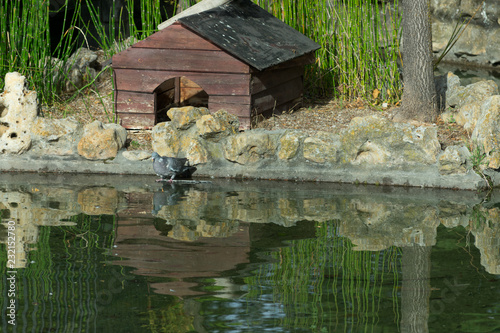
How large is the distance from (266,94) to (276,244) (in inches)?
129

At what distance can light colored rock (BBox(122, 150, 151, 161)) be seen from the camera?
6.75 meters

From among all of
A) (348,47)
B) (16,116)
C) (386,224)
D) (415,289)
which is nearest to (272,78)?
(348,47)

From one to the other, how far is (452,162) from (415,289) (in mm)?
2536

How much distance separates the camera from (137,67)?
7410 millimetres

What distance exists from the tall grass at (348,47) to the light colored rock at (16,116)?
11.2 feet

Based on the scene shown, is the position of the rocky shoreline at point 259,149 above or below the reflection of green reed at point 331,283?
above

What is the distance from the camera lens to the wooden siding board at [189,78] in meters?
7.29

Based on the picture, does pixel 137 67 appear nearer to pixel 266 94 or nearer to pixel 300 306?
pixel 266 94

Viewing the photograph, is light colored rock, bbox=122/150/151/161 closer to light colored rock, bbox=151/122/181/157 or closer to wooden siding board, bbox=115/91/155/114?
light colored rock, bbox=151/122/181/157

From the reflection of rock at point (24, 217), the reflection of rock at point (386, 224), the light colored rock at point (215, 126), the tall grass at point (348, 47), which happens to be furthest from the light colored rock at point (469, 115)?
the reflection of rock at point (24, 217)

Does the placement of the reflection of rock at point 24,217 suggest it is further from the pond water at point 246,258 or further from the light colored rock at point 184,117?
the light colored rock at point 184,117

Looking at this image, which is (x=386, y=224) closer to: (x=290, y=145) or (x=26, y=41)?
(x=290, y=145)

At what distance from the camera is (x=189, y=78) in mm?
7352

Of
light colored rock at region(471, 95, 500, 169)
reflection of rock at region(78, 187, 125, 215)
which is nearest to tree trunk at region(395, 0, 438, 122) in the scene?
light colored rock at region(471, 95, 500, 169)
